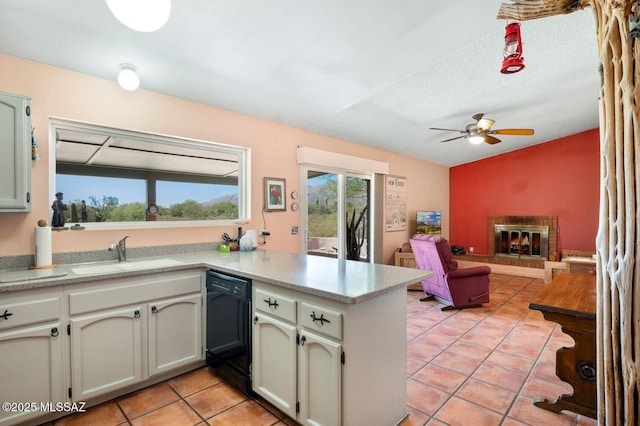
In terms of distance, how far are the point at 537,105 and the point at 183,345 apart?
501 centimetres

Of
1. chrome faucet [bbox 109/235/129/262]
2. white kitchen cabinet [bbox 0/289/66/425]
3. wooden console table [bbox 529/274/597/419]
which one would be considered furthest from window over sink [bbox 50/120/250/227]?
wooden console table [bbox 529/274/597/419]

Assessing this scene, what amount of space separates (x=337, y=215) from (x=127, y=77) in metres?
2.97

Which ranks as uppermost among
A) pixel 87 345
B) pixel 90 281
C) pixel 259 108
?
pixel 259 108

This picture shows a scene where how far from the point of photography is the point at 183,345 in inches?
92.5

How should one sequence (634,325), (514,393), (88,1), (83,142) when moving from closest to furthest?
(634,325), (88,1), (514,393), (83,142)

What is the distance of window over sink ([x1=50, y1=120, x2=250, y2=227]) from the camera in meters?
2.45

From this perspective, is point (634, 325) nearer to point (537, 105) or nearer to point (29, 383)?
point (29, 383)

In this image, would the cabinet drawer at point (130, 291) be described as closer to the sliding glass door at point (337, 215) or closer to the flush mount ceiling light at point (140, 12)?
the flush mount ceiling light at point (140, 12)

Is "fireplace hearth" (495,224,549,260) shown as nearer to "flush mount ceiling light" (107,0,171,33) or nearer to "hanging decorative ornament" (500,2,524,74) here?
"hanging decorative ornament" (500,2,524,74)

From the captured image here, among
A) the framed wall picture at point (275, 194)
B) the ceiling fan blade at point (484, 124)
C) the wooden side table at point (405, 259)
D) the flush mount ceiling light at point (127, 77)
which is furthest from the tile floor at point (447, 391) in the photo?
the ceiling fan blade at point (484, 124)

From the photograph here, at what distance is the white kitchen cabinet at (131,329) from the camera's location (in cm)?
194

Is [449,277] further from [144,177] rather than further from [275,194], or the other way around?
[144,177]

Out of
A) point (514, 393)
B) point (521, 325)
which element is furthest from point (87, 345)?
point (521, 325)

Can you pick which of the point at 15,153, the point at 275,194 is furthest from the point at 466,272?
the point at 15,153
